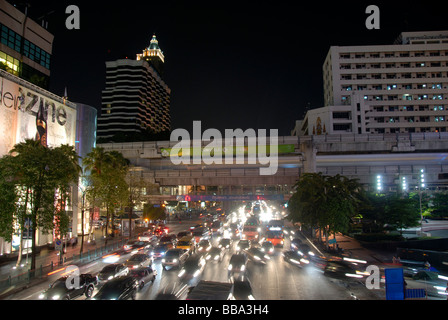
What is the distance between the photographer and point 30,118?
1351 inches

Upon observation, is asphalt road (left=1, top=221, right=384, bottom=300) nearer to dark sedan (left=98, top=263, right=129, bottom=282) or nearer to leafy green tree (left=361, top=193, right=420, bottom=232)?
dark sedan (left=98, top=263, right=129, bottom=282)

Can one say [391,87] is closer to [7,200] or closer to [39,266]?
[39,266]

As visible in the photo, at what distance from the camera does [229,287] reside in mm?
14289

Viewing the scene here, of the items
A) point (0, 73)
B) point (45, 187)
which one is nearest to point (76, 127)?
point (0, 73)

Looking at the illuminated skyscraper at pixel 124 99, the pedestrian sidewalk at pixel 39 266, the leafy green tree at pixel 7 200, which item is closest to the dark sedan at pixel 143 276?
the pedestrian sidewalk at pixel 39 266

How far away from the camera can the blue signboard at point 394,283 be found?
1357cm

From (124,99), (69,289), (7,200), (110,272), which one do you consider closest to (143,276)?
(110,272)

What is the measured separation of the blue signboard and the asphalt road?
364 centimetres

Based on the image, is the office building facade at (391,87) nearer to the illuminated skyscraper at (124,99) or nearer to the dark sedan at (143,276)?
the dark sedan at (143,276)

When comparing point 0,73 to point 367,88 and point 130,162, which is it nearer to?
point 130,162

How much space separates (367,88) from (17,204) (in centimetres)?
8966

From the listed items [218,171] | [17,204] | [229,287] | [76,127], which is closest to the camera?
[229,287]

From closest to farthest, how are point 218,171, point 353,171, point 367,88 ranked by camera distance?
1. point 353,171
2. point 218,171
3. point 367,88

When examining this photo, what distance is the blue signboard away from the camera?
44.5 ft
